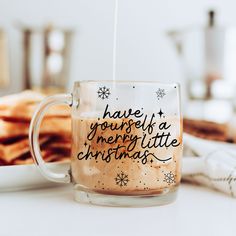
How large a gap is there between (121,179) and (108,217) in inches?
1.7

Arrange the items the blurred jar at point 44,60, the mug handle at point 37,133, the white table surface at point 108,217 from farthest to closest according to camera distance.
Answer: the blurred jar at point 44,60, the mug handle at point 37,133, the white table surface at point 108,217

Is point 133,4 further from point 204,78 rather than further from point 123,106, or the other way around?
point 123,106

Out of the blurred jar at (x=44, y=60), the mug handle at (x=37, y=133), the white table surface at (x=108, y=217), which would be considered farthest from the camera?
the blurred jar at (x=44, y=60)

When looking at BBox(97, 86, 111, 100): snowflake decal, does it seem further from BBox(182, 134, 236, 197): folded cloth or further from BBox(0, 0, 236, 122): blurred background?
BBox(0, 0, 236, 122): blurred background

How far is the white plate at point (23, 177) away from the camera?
533 millimetres

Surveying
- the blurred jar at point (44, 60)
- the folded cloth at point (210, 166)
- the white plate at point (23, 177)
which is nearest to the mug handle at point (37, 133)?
the white plate at point (23, 177)

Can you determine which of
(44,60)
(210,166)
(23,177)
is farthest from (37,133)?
(44,60)

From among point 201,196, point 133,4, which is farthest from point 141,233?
point 133,4

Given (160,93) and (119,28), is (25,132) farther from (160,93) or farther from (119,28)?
(119,28)

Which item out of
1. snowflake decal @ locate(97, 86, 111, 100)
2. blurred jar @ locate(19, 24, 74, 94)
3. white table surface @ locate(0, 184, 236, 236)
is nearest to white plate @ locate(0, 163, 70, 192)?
white table surface @ locate(0, 184, 236, 236)

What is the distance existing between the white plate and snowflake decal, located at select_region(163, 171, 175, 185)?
0.41 feet

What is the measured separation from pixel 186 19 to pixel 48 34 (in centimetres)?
46

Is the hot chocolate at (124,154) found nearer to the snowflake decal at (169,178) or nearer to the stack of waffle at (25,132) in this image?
the snowflake decal at (169,178)

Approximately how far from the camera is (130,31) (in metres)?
1.25
